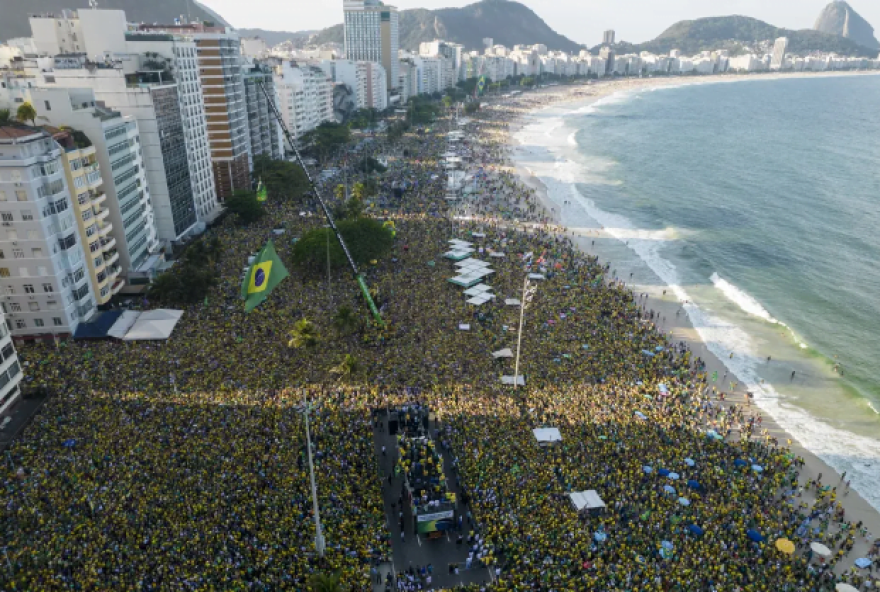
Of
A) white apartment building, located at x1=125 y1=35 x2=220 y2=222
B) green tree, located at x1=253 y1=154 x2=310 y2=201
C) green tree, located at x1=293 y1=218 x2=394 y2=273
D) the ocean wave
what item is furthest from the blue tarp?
the ocean wave

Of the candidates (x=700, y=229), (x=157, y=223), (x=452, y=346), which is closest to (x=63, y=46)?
(x=157, y=223)

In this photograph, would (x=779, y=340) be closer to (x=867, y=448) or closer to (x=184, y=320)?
(x=867, y=448)

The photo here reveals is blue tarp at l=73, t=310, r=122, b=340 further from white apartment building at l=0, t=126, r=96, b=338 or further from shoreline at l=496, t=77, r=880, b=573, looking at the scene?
shoreline at l=496, t=77, r=880, b=573

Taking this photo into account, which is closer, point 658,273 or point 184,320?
point 184,320

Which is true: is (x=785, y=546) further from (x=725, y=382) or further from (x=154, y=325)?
(x=154, y=325)

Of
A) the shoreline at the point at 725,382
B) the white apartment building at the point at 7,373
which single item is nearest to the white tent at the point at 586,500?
the shoreline at the point at 725,382

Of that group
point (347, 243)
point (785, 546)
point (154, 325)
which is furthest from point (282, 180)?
point (785, 546)
